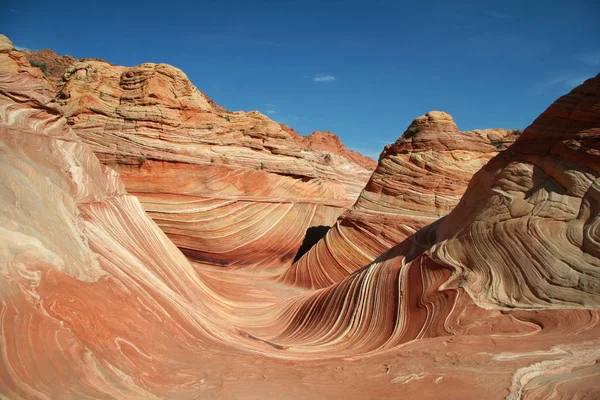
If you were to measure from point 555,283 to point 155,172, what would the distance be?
372 inches

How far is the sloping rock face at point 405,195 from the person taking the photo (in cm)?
1021

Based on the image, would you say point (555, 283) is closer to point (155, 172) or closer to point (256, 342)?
point (256, 342)

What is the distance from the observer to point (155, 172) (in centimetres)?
1146

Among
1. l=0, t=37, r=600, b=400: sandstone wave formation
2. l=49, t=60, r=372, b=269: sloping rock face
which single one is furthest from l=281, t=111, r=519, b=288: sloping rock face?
l=0, t=37, r=600, b=400: sandstone wave formation

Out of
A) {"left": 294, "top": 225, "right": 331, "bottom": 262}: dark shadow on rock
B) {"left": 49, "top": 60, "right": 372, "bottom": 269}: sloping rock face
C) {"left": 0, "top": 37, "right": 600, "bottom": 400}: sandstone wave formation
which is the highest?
{"left": 49, "top": 60, "right": 372, "bottom": 269}: sloping rock face

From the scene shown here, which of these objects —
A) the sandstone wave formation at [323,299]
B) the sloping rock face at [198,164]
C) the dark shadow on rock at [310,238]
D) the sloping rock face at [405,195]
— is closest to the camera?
the sandstone wave formation at [323,299]

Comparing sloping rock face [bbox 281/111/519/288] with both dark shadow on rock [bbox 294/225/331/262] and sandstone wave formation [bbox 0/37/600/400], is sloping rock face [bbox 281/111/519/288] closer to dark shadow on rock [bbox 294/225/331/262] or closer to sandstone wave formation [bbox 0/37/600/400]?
dark shadow on rock [bbox 294/225/331/262]

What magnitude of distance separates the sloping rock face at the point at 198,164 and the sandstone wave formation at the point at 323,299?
469cm

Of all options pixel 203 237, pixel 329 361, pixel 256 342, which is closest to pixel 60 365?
pixel 329 361

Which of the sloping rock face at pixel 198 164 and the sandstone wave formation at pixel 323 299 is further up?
the sloping rock face at pixel 198 164

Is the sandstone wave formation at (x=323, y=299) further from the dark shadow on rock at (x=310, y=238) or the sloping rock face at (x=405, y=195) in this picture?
the dark shadow on rock at (x=310, y=238)

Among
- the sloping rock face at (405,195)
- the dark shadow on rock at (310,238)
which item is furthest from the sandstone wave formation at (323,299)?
the dark shadow on rock at (310,238)

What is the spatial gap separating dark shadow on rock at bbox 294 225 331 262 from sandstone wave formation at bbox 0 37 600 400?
6092mm

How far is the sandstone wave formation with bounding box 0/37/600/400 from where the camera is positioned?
2.82 meters
